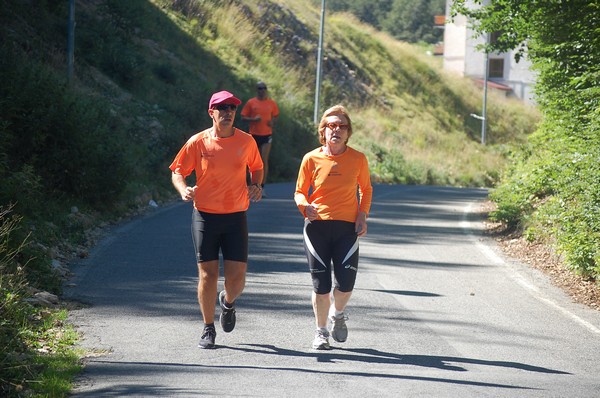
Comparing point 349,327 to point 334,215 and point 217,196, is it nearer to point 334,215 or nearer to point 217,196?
point 334,215

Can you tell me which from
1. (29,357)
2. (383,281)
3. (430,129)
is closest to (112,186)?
(383,281)

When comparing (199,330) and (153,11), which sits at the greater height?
(153,11)

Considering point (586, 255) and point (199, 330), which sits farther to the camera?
point (586, 255)

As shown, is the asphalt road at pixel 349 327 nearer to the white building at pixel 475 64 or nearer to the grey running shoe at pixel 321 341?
the grey running shoe at pixel 321 341

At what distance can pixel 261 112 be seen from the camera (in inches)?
728

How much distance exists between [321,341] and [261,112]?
10726mm

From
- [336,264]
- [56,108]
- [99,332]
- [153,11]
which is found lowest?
[99,332]

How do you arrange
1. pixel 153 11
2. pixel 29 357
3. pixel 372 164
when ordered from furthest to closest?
pixel 372 164 < pixel 153 11 < pixel 29 357

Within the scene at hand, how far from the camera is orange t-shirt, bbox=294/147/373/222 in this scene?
325 inches

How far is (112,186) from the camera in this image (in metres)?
16.2

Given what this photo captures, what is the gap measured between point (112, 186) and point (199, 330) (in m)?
7.84

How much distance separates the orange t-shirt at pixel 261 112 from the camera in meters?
18.4

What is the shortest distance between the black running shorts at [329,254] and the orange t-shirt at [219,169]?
2.16 feet

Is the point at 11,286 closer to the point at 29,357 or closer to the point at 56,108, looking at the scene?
the point at 29,357
